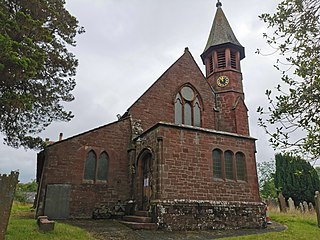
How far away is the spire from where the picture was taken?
22.3 m

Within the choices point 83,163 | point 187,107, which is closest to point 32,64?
point 83,163

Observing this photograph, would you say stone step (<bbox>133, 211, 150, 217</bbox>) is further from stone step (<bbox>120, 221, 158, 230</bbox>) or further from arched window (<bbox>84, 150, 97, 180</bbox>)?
arched window (<bbox>84, 150, 97, 180</bbox>)

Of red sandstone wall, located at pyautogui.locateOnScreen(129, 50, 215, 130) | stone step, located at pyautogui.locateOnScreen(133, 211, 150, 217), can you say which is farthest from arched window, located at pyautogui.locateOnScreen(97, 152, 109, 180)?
red sandstone wall, located at pyautogui.locateOnScreen(129, 50, 215, 130)

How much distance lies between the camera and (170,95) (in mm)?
19094

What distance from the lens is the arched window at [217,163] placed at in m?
14.0

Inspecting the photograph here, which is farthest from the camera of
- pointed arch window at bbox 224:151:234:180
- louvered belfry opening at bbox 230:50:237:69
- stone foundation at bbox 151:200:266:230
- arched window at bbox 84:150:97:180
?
louvered belfry opening at bbox 230:50:237:69

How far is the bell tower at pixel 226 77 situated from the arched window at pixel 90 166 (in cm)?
928

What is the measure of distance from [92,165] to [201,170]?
20.7 feet

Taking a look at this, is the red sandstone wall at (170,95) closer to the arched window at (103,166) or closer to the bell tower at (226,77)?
the bell tower at (226,77)

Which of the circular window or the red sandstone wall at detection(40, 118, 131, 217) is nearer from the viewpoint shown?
the red sandstone wall at detection(40, 118, 131, 217)

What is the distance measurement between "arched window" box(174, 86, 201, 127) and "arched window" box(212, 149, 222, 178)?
5171 millimetres

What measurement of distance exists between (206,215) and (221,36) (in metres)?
15.9

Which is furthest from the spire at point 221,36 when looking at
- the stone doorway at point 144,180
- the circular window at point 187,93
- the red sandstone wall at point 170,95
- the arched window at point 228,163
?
the stone doorway at point 144,180

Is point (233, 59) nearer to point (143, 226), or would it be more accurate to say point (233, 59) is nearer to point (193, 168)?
point (193, 168)
